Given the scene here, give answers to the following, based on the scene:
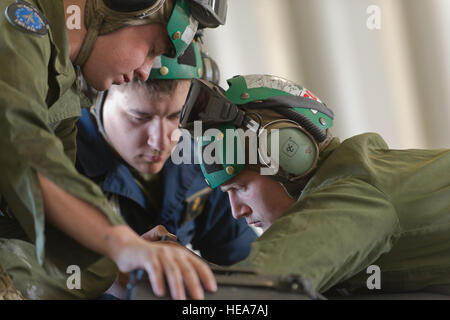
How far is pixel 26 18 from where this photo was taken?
1144 mm

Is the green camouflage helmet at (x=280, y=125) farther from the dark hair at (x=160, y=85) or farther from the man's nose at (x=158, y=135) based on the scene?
the man's nose at (x=158, y=135)

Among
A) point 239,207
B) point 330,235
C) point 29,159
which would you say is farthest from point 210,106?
point 29,159

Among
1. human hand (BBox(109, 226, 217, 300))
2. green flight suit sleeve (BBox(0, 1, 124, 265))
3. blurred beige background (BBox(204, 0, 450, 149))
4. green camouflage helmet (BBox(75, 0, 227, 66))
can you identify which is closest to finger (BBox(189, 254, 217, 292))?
human hand (BBox(109, 226, 217, 300))

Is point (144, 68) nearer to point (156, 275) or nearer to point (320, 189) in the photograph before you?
point (320, 189)

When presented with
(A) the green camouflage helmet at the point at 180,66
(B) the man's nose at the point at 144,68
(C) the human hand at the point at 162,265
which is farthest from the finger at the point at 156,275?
(A) the green camouflage helmet at the point at 180,66

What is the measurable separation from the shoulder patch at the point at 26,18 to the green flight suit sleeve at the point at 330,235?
56 cm

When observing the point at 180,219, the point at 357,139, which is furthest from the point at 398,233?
the point at 180,219

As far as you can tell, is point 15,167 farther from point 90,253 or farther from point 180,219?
point 180,219

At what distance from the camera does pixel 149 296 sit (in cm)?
90

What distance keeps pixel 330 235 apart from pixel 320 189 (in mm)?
197

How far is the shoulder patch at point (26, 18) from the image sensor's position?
112cm

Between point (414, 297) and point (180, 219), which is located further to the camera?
point (180, 219)

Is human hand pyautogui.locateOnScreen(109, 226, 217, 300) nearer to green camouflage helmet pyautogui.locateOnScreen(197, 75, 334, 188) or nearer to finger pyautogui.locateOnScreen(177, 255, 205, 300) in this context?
finger pyautogui.locateOnScreen(177, 255, 205, 300)

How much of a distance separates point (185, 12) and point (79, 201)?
0.68m
